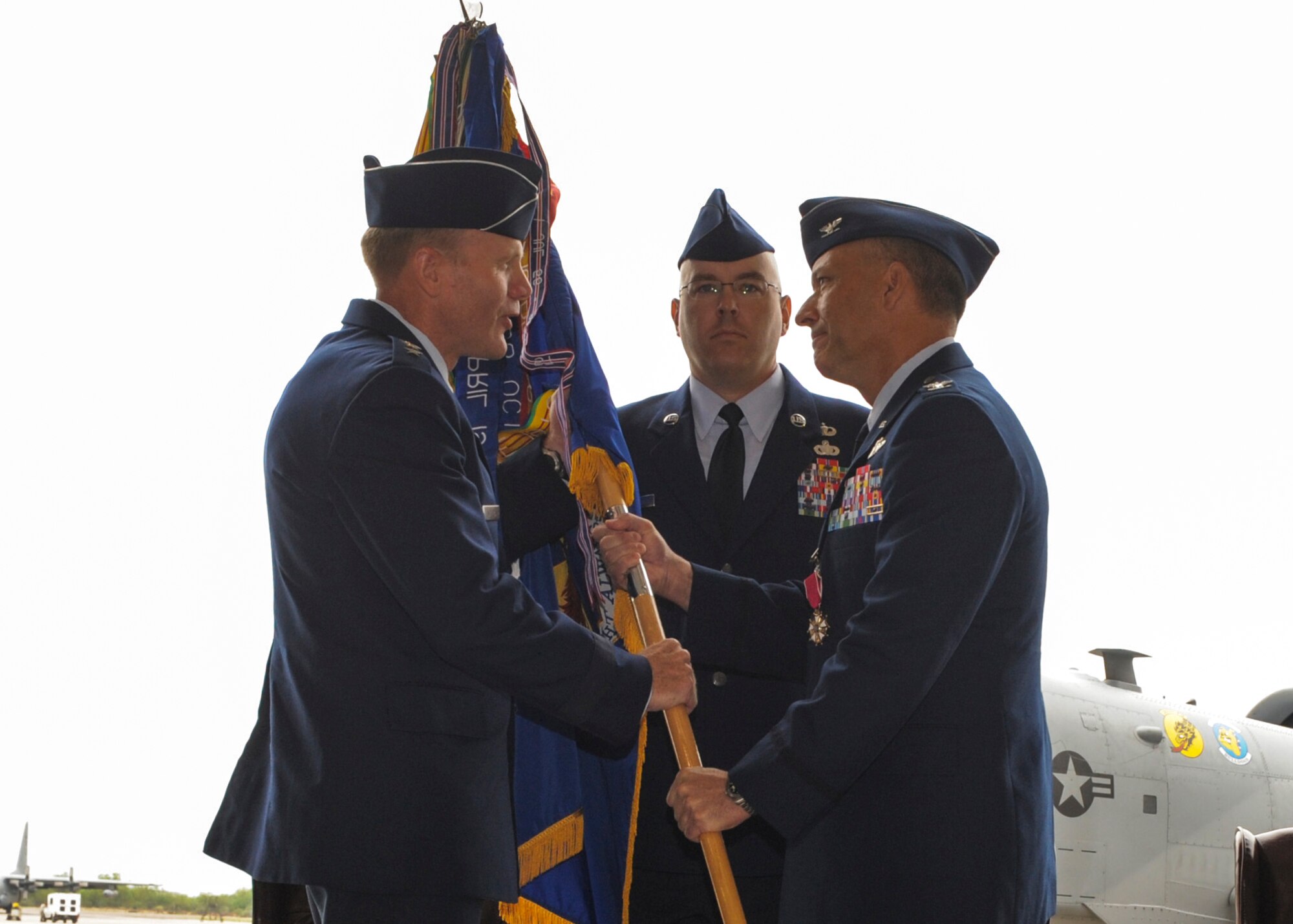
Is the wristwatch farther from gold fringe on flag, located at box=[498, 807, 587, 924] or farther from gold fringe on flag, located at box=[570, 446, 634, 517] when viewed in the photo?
gold fringe on flag, located at box=[570, 446, 634, 517]

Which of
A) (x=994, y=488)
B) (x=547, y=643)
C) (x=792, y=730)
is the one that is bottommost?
(x=792, y=730)

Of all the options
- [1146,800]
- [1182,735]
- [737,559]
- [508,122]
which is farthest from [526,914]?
[1182,735]

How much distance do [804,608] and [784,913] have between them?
0.92 m

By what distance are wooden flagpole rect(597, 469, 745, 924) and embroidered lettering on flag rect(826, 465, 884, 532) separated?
53 cm

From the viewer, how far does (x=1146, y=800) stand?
776 cm

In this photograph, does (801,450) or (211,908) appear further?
(211,908)

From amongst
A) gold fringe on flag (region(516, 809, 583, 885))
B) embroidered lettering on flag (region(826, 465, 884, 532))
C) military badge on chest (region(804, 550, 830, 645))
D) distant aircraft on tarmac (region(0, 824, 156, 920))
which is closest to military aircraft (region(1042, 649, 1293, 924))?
gold fringe on flag (region(516, 809, 583, 885))

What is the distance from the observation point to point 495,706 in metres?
2.26

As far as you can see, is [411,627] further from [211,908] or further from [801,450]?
[211,908]

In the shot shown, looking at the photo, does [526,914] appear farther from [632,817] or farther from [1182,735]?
[1182,735]

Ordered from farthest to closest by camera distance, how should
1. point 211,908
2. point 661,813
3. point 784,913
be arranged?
point 211,908
point 661,813
point 784,913

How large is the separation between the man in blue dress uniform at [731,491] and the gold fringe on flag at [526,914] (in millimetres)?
301

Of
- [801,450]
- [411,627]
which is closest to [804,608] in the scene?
[801,450]

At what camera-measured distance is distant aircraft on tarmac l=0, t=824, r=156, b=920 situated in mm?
34031
